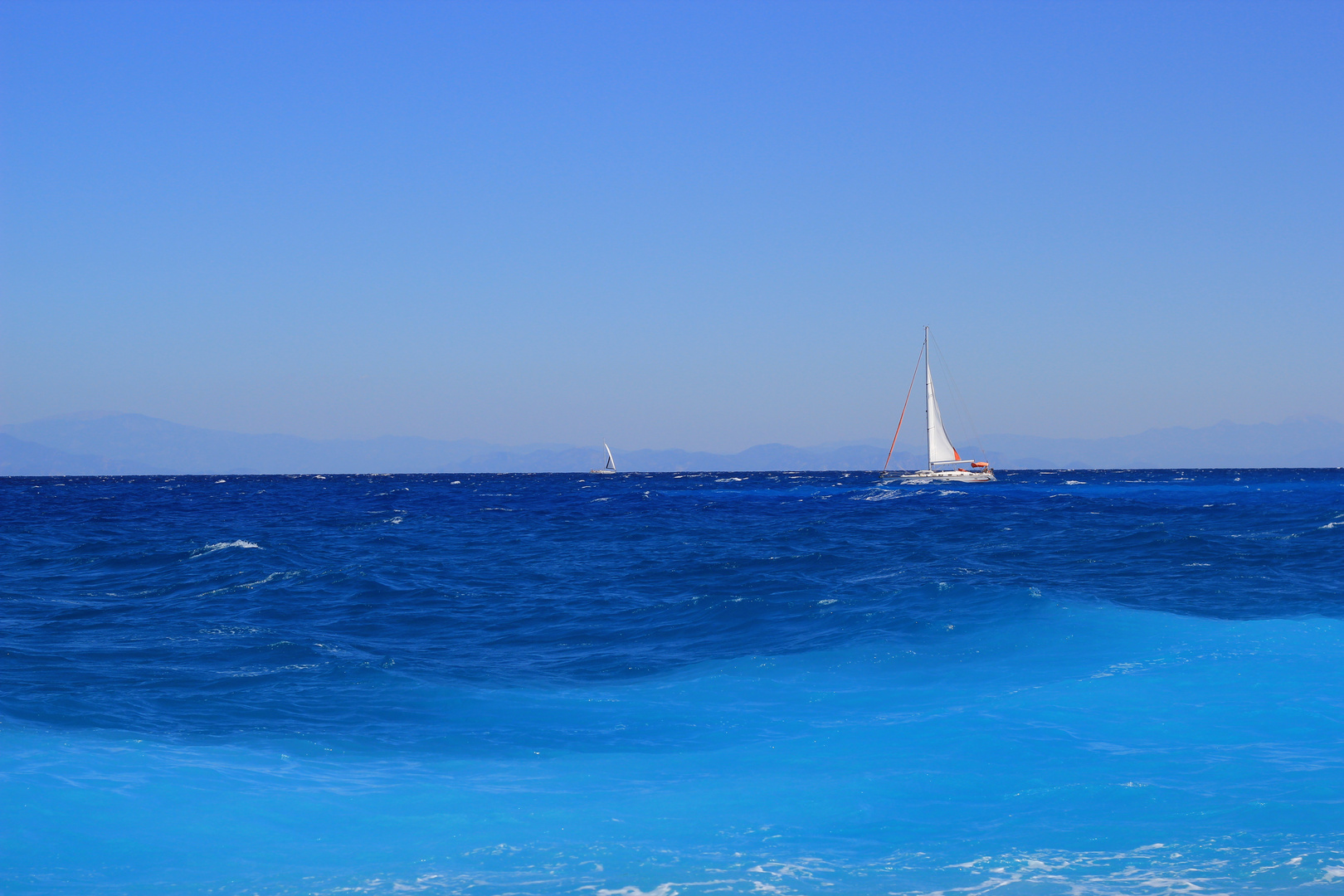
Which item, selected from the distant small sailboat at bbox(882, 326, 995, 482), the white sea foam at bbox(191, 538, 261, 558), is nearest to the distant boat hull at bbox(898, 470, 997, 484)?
the distant small sailboat at bbox(882, 326, 995, 482)

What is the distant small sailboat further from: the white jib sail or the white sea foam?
the white sea foam

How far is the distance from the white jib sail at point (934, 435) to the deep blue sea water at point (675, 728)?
68.3m

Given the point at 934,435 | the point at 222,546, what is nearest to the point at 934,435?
the point at 934,435

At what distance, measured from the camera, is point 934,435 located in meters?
95.0

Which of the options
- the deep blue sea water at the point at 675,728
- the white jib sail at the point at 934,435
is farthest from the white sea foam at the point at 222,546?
the white jib sail at the point at 934,435

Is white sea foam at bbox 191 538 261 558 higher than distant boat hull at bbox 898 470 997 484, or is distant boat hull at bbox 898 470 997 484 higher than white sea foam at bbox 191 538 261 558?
distant boat hull at bbox 898 470 997 484

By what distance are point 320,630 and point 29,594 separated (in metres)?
8.97

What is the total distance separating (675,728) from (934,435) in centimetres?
8693

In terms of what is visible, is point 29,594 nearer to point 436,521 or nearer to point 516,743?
point 516,743

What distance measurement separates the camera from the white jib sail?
94875 millimetres

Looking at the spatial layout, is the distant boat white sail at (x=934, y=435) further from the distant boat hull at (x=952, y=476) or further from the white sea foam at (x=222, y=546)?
the white sea foam at (x=222, y=546)

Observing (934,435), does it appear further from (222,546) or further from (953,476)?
(222,546)

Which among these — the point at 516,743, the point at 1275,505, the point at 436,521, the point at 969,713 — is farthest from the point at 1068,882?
the point at 1275,505

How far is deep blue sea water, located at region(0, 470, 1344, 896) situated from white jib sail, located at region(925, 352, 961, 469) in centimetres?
6832
